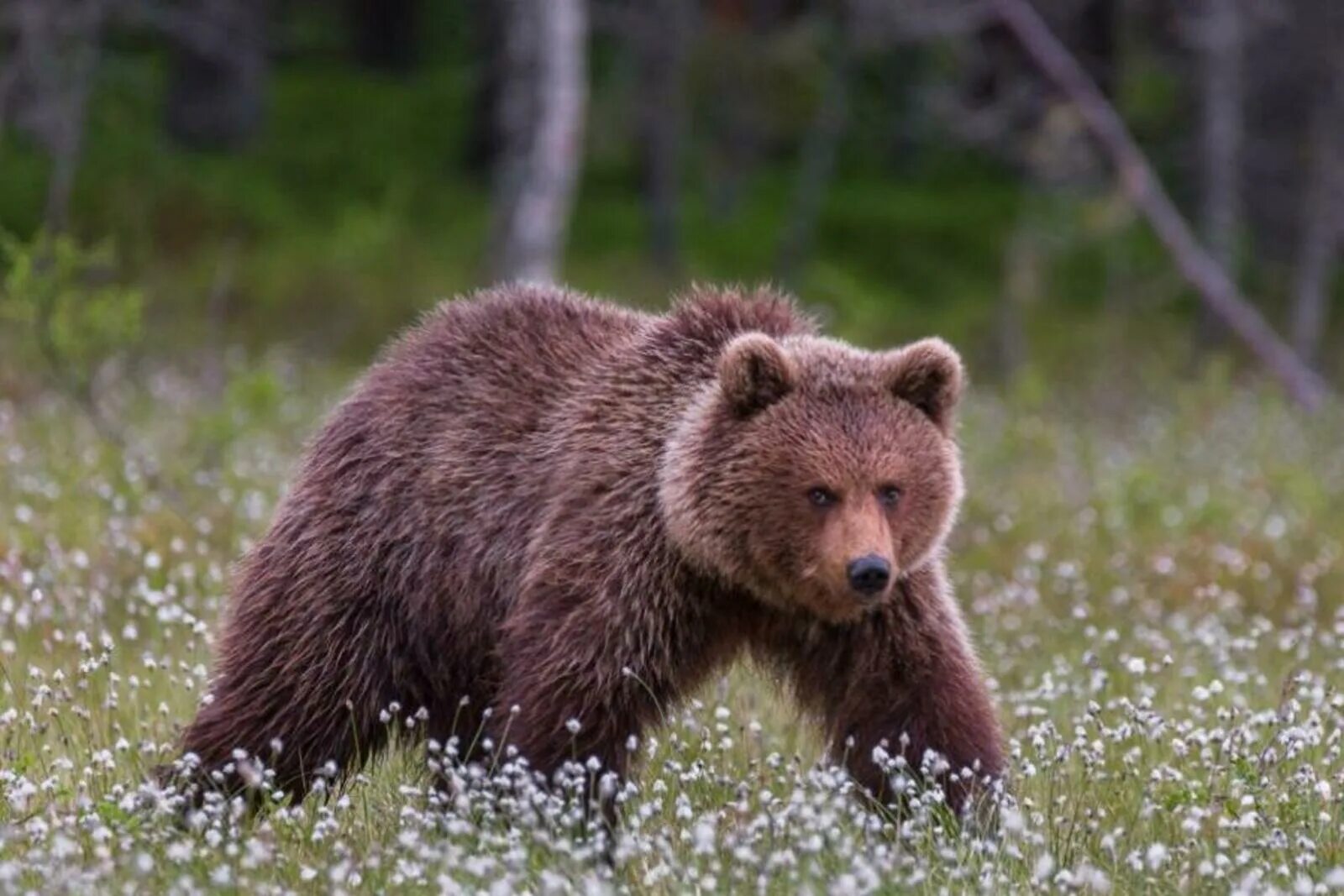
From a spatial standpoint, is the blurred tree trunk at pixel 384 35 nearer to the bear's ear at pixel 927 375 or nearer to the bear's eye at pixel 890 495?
the bear's ear at pixel 927 375

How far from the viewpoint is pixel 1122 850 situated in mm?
5352

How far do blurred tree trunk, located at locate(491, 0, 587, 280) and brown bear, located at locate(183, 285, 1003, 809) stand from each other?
9423mm

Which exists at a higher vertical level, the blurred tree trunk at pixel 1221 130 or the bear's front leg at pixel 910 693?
the blurred tree trunk at pixel 1221 130

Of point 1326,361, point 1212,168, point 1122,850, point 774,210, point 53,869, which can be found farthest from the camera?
point 774,210

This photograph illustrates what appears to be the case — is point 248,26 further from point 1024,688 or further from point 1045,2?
point 1024,688

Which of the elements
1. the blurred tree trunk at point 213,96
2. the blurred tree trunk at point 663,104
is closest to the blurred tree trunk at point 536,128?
the blurred tree trunk at point 663,104

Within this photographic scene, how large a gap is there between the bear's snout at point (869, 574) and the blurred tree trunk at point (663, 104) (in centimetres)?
1964

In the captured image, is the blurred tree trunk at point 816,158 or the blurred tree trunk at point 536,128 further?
the blurred tree trunk at point 816,158

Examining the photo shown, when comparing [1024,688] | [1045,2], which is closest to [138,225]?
[1024,688]

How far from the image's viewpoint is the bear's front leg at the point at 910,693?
5.89 meters

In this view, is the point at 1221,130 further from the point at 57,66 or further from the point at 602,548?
the point at 602,548

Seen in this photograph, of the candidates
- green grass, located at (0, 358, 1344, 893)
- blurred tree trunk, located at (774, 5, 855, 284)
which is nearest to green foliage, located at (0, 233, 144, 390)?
green grass, located at (0, 358, 1344, 893)

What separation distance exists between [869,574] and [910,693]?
603mm

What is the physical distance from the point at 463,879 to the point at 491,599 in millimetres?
1394
